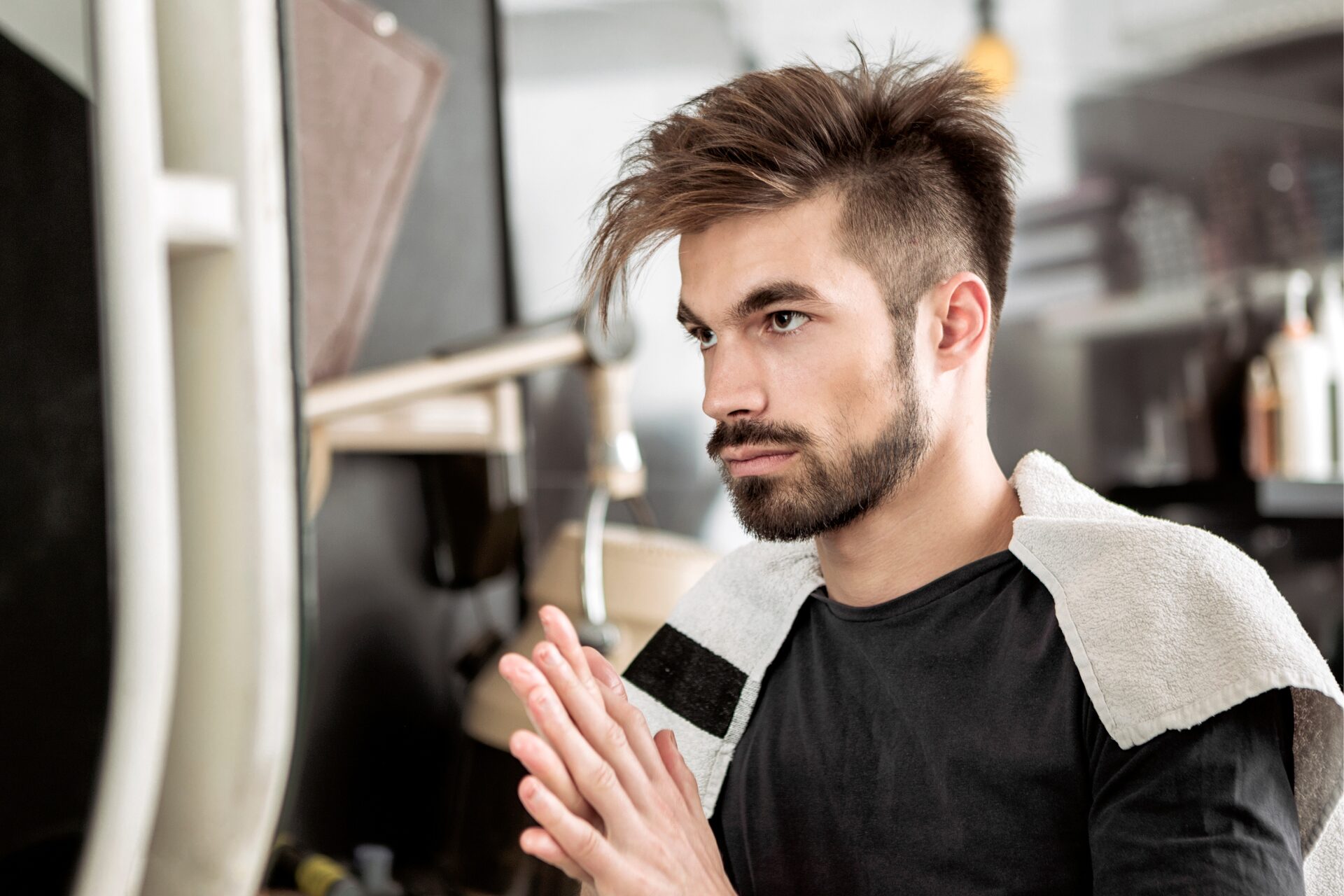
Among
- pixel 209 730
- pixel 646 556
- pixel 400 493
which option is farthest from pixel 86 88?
pixel 400 493

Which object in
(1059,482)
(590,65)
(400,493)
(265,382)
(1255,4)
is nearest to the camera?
(265,382)

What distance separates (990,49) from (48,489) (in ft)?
7.93

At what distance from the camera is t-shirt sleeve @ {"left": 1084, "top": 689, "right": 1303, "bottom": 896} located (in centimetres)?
70

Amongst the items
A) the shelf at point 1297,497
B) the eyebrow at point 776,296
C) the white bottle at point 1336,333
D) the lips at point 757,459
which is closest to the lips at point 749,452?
the lips at point 757,459

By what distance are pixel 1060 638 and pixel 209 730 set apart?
0.63 meters

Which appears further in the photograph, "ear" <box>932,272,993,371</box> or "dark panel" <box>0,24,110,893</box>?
"ear" <box>932,272,993,371</box>

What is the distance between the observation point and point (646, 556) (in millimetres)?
1792

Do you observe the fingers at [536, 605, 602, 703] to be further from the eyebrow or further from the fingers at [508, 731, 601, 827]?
the eyebrow

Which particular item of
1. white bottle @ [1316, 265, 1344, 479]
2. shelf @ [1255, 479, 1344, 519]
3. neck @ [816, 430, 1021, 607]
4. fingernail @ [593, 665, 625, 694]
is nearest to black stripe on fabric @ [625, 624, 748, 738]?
neck @ [816, 430, 1021, 607]

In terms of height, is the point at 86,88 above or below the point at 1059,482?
above

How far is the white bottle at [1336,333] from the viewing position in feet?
7.23

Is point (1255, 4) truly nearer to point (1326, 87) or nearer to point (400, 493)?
point (1326, 87)

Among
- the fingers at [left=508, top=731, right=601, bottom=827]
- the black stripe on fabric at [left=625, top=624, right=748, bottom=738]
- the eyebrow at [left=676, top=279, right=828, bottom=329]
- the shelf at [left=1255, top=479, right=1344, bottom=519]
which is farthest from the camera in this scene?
the shelf at [left=1255, top=479, right=1344, bottom=519]

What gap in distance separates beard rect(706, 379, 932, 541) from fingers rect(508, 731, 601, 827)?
314 millimetres
